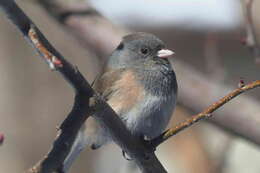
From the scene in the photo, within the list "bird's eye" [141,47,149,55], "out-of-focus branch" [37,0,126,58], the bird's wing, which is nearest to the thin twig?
the bird's wing

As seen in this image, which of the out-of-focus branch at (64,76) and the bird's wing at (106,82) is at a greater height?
the out-of-focus branch at (64,76)

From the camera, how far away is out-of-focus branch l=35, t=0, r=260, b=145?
3.38 metres

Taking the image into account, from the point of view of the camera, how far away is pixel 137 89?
3.01 meters

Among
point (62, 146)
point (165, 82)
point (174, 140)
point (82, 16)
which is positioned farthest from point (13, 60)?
point (62, 146)

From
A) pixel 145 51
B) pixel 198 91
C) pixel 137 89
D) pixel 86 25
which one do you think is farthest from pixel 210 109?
pixel 86 25

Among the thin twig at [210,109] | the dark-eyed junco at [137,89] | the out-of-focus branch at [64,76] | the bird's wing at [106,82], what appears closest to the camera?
the out-of-focus branch at [64,76]

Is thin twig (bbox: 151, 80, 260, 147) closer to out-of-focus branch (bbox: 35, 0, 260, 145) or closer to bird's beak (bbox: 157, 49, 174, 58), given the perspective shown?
bird's beak (bbox: 157, 49, 174, 58)

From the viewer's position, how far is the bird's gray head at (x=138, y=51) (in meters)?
3.38

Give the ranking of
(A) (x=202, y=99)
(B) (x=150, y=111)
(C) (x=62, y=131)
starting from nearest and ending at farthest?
(C) (x=62, y=131) < (B) (x=150, y=111) < (A) (x=202, y=99)

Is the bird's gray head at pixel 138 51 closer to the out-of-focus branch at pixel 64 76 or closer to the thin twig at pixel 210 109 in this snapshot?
the thin twig at pixel 210 109

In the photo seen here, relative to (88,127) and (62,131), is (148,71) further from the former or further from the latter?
(62,131)

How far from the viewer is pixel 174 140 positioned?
20.7ft

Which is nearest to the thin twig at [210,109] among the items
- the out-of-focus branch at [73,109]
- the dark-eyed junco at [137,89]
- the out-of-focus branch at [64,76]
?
the out-of-focus branch at [73,109]

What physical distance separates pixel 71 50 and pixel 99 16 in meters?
1.88
